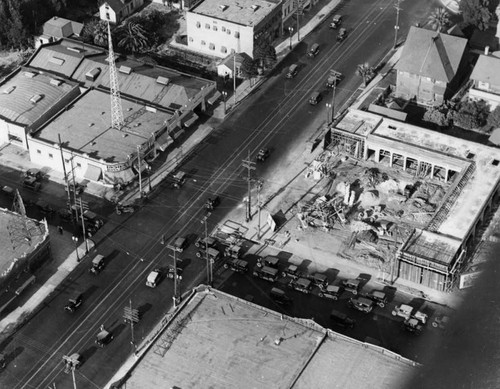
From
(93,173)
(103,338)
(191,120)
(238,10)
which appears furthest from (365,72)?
(103,338)

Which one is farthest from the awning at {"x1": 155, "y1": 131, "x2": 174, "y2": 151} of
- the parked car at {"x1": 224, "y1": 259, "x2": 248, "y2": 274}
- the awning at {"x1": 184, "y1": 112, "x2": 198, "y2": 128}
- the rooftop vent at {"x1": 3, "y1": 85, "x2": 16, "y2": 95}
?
the parked car at {"x1": 224, "y1": 259, "x2": 248, "y2": 274}

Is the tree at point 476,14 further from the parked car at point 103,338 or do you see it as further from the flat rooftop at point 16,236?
the parked car at point 103,338

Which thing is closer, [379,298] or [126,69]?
[379,298]

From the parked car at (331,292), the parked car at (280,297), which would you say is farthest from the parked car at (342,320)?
the parked car at (280,297)

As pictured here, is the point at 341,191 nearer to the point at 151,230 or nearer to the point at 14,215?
the point at 151,230

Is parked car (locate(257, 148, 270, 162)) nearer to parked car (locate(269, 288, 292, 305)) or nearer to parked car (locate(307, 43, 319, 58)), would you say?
parked car (locate(269, 288, 292, 305))

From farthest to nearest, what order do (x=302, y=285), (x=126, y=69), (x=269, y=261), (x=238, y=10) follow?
(x=238, y=10)
(x=126, y=69)
(x=269, y=261)
(x=302, y=285)

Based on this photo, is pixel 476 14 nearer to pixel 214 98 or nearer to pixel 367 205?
pixel 214 98

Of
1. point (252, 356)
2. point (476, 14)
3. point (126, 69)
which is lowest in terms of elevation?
point (252, 356)
